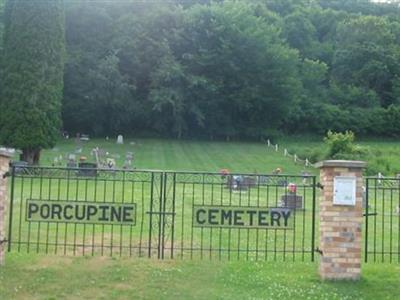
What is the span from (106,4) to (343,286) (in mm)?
46667

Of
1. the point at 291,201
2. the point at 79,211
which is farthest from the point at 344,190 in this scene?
the point at 291,201

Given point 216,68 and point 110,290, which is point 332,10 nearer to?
point 216,68

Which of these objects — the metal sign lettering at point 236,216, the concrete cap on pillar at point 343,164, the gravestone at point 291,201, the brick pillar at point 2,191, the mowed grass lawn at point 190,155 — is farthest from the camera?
the mowed grass lawn at point 190,155

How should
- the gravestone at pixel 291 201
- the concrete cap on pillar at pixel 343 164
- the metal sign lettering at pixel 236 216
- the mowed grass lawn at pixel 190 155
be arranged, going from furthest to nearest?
the mowed grass lawn at pixel 190 155 < the gravestone at pixel 291 201 < the metal sign lettering at pixel 236 216 < the concrete cap on pillar at pixel 343 164

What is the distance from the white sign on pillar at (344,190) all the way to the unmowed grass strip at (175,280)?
1.03 metres

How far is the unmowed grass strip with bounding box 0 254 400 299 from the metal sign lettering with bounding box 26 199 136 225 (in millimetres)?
595

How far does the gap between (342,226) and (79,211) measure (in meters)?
3.53

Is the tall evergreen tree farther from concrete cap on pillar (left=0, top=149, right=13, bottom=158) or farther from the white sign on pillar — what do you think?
the white sign on pillar

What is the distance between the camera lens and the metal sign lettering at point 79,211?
327 inches

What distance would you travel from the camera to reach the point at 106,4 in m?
51.1

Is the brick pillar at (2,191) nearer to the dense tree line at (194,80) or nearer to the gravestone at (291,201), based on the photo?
the gravestone at (291,201)

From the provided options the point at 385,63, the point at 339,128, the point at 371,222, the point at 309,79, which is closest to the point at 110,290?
the point at 371,222

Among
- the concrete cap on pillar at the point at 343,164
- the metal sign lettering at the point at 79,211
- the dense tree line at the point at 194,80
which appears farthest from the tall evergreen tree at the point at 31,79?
the concrete cap on pillar at the point at 343,164

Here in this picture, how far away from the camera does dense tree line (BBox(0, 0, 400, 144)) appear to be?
4916 cm
